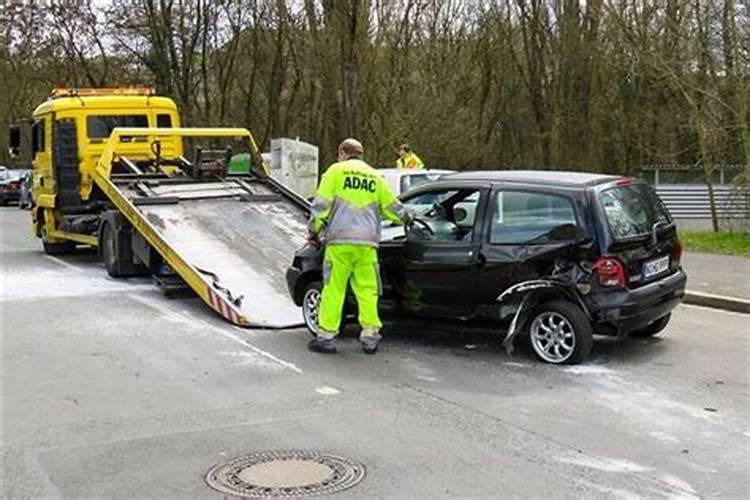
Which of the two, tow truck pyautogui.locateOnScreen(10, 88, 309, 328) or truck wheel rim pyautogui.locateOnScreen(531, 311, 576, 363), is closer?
truck wheel rim pyautogui.locateOnScreen(531, 311, 576, 363)

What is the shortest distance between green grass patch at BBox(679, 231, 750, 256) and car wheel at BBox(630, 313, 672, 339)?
666cm

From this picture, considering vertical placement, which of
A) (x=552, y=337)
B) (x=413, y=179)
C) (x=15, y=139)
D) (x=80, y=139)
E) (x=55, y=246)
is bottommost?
(x=552, y=337)

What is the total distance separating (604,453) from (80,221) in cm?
1167

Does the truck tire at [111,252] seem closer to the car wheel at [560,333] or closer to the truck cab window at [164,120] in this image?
the truck cab window at [164,120]

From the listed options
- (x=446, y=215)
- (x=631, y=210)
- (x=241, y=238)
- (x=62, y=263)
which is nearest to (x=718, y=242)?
(x=241, y=238)

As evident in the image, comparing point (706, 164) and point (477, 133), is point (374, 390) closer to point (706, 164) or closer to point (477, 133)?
point (706, 164)

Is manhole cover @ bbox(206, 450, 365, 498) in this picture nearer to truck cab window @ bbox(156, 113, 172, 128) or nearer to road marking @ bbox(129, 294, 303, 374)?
road marking @ bbox(129, 294, 303, 374)

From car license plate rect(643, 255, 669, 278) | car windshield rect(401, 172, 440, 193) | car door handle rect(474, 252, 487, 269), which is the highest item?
car windshield rect(401, 172, 440, 193)

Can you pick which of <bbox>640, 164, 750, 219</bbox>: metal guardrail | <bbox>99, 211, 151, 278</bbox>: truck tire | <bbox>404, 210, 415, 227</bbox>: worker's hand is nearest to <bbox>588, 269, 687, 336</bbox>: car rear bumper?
<bbox>404, 210, 415, 227</bbox>: worker's hand

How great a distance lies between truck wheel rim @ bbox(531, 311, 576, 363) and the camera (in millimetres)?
7668

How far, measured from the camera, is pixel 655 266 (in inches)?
314

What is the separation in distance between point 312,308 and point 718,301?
4.94 metres

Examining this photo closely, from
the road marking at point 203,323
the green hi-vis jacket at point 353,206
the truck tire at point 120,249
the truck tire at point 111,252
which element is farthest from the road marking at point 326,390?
the truck tire at point 111,252

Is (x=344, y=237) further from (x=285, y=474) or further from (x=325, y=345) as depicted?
(x=285, y=474)
